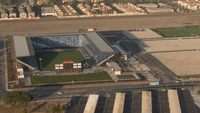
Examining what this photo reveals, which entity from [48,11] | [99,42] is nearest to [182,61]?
[99,42]

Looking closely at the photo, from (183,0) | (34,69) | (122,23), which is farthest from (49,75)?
(183,0)

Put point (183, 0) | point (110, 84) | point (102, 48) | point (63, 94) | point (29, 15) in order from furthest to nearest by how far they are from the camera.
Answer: point (183, 0), point (29, 15), point (102, 48), point (110, 84), point (63, 94)

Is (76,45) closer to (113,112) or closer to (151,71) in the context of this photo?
(151,71)

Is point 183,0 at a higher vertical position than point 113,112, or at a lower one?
lower

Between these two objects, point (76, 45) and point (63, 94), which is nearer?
point (63, 94)

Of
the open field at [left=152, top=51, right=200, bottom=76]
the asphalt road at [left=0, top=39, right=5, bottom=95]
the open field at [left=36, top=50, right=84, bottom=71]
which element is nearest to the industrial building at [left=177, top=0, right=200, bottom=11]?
the open field at [left=152, top=51, right=200, bottom=76]

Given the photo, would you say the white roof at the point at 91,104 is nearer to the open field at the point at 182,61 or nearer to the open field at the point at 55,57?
the open field at the point at 55,57

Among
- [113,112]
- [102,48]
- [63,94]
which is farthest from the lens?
[102,48]

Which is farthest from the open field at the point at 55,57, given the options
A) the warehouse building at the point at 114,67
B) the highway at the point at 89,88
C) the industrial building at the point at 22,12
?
the industrial building at the point at 22,12
